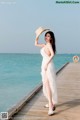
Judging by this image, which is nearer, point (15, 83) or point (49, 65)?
point (49, 65)

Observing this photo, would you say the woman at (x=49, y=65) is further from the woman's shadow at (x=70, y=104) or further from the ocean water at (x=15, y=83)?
the ocean water at (x=15, y=83)

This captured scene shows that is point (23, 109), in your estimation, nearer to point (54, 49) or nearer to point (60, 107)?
point (60, 107)

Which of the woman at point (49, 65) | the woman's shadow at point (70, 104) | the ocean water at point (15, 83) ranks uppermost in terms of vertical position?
the woman at point (49, 65)

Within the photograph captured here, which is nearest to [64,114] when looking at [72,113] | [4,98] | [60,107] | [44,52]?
[72,113]

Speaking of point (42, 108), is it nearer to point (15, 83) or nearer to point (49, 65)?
point (49, 65)

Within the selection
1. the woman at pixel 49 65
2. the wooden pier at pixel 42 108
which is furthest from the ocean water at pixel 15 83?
the woman at pixel 49 65

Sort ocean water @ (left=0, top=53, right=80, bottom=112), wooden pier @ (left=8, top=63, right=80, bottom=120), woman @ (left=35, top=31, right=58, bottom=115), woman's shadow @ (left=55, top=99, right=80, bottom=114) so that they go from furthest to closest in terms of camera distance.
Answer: ocean water @ (left=0, top=53, right=80, bottom=112) → woman's shadow @ (left=55, top=99, right=80, bottom=114) → woman @ (left=35, top=31, right=58, bottom=115) → wooden pier @ (left=8, top=63, right=80, bottom=120)

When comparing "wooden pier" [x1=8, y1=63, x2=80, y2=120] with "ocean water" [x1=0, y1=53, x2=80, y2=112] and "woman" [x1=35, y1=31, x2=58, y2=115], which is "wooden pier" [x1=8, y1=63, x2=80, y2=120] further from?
"ocean water" [x1=0, y1=53, x2=80, y2=112]

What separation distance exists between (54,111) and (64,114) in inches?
9.5

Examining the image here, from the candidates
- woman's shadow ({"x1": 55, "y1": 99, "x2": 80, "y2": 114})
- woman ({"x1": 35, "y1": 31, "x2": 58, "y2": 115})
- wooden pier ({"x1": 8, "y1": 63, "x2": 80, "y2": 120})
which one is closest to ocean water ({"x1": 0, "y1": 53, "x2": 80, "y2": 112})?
wooden pier ({"x1": 8, "y1": 63, "x2": 80, "y2": 120})

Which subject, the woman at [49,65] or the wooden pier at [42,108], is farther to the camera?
the woman at [49,65]

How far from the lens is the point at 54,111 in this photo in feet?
→ 20.2

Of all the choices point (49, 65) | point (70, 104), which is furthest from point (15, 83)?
point (49, 65)

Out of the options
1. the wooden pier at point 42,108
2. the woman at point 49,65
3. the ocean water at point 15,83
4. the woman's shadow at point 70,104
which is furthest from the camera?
the ocean water at point 15,83
